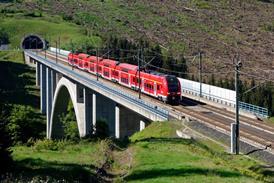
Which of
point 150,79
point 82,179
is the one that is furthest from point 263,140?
point 150,79

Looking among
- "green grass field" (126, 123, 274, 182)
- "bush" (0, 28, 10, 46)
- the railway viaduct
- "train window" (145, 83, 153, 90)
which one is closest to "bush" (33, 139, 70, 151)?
"green grass field" (126, 123, 274, 182)

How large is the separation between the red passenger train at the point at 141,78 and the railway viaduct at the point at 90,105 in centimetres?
309

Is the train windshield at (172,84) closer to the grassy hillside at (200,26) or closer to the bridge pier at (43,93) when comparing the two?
the bridge pier at (43,93)

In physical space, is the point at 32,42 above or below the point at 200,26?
below

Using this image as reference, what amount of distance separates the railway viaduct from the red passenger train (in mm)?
3092

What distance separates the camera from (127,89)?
61125 millimetres

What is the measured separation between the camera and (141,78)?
55.0 m

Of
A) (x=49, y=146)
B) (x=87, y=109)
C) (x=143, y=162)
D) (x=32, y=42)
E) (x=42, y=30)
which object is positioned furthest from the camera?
(x=42, y=30)

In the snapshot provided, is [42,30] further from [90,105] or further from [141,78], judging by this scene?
[141,78]

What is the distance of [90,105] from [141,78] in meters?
14.3

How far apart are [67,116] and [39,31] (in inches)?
3418

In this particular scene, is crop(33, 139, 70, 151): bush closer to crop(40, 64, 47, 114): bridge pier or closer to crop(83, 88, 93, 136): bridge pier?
crop(83, 88, 93, 136): bridge pier

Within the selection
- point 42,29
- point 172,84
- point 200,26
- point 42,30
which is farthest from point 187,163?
point 42,29

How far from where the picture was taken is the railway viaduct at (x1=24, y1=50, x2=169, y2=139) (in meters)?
44.2
